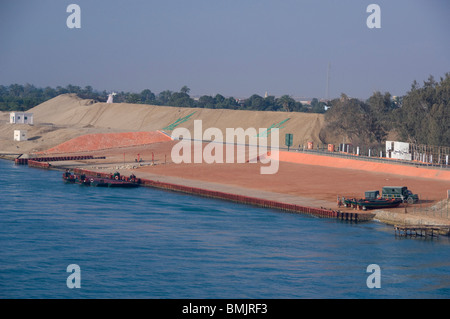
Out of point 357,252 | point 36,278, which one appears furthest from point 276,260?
point 36,278

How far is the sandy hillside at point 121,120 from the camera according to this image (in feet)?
361

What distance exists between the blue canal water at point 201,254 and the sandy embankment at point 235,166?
23.0ft

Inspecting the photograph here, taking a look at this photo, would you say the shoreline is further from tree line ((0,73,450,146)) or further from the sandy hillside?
the sandy hillside

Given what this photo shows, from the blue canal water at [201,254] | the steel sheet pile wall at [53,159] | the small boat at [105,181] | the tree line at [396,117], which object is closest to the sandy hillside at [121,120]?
the tree line at [396,117]

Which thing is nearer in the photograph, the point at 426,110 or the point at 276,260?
the point at 276,260

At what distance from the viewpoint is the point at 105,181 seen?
6962 cm

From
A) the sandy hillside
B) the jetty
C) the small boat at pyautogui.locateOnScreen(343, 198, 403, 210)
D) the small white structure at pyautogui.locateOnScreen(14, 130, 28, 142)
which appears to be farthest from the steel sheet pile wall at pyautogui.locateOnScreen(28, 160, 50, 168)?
the jetty

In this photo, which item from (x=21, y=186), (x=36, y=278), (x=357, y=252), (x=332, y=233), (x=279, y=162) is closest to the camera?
(x=36, y=278)

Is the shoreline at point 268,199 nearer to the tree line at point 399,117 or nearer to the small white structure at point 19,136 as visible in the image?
the tree line at point 399,117

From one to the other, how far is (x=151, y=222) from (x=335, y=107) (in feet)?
170
